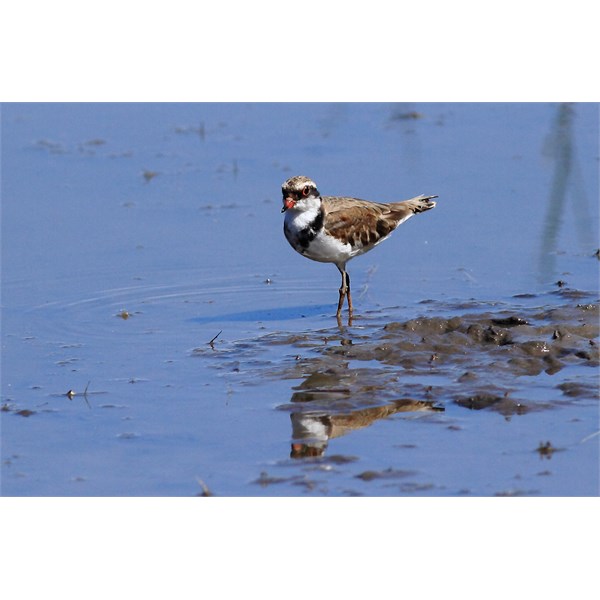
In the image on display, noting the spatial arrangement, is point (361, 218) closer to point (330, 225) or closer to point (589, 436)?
point (330, 225)

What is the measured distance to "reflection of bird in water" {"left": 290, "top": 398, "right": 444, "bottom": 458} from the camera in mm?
7180

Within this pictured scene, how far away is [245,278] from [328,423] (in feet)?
11.7

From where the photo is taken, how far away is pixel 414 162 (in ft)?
44.4

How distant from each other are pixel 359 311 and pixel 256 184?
3.39m

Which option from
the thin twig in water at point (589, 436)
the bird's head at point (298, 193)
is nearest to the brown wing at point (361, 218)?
the bird's head at point (298, 193)

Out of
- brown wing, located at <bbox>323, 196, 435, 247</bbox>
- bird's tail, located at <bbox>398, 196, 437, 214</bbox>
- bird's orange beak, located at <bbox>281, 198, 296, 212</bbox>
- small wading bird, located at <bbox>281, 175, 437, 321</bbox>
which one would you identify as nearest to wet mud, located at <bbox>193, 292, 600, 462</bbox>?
small wading bird, located at <bbox>281, 175, 437, 321</bbox>

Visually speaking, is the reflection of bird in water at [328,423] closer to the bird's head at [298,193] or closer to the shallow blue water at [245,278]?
the shallow blue water at [245,278]

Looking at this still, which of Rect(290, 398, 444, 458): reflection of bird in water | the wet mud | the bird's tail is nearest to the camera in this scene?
Rect(290, 398, 444, 458): reflection of bird in water

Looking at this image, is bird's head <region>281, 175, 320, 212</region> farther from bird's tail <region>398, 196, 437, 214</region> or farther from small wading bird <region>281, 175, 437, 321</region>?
bird's tail <region>398, 196, 437, 214</region>

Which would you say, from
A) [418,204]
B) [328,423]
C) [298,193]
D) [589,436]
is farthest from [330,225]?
[589,436]

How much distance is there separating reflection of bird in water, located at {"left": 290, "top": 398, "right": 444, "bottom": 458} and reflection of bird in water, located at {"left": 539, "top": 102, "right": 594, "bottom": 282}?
3.36 meters

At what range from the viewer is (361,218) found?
10.3 m

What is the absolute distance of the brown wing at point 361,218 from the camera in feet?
33.0

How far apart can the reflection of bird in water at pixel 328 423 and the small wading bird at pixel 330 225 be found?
229cm
